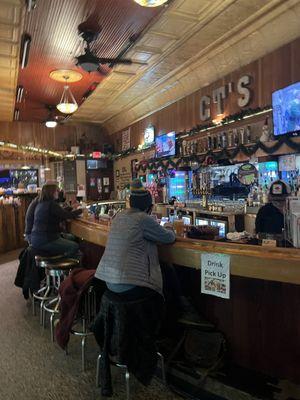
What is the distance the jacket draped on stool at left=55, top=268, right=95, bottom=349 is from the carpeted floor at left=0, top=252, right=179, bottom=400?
254mm

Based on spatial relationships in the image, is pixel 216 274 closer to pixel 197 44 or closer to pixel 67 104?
pixel 197 44

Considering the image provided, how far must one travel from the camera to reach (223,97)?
6.69 meters

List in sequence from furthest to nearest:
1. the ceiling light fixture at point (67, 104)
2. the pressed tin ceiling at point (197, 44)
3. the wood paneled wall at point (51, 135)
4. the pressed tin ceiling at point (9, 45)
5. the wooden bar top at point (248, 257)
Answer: the wood paneled wall at point (51, 135) < the ceiling light fixture at point (67, 104) < the pressed tin ceiling at point (197, 44) < the pressed tin ceiling at point (9, 45) < the wooden bar top at point (248, 257)

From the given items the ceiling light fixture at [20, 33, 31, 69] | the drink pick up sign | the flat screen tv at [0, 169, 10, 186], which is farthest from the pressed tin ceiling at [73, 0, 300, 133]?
the flat screen tv at [0, 169, 10, 186]

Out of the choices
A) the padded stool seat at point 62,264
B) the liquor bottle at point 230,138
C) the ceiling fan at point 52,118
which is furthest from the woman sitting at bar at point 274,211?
the ceiling fan at point 52,118

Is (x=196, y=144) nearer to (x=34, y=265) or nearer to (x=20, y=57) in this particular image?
(x=20, y=57)

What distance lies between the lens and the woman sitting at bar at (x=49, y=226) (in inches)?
170

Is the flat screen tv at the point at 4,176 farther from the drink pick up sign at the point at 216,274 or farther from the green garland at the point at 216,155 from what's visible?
the drink pick up sign at the point at 216,274

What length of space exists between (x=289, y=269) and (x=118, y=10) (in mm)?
4262

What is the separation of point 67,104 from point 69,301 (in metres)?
5.58

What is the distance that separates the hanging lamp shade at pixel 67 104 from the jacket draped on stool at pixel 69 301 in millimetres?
5321

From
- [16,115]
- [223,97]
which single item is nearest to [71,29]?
[223,97]

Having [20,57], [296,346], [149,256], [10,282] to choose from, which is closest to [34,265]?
[10,282]

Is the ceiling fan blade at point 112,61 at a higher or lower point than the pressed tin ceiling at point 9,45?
lower
